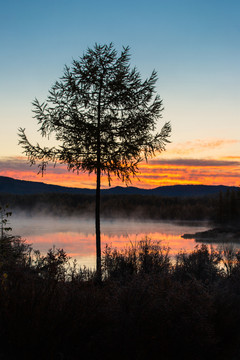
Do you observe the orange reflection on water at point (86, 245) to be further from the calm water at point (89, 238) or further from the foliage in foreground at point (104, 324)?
the foliage in foreground at point (104, 324)

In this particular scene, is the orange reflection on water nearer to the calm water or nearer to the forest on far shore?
the calm water

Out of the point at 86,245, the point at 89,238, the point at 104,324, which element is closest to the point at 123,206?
the point at 89,238

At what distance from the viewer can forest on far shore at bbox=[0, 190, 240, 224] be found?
308 feet

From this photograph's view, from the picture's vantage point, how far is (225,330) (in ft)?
22.6

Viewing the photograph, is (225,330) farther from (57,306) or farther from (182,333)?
(57,306)

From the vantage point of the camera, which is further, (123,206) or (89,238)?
(123,206)

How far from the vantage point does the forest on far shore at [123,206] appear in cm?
9394

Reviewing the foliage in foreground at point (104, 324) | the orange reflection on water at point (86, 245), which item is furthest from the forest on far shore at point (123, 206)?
the foliage in foreground at point (104, 324)

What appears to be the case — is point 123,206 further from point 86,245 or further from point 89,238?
point 86,245

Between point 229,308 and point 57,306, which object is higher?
point 57,306

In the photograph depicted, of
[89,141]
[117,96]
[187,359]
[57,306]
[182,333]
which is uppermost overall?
[117,96]

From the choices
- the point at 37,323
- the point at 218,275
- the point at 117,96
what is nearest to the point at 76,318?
the point at 37,323

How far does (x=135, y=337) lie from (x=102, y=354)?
1.78 ft

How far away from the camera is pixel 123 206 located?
11212 cm
